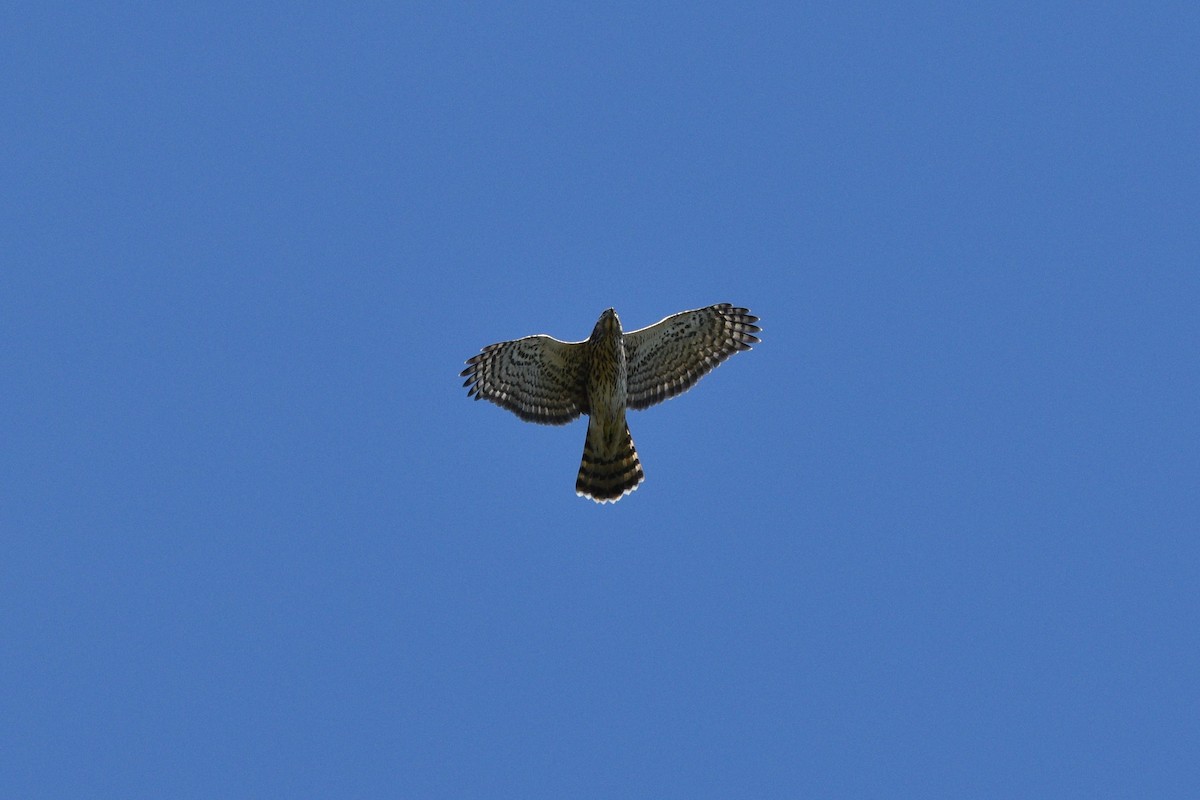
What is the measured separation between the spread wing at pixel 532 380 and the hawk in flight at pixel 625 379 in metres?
0.01

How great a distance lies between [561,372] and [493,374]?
2.91 ft

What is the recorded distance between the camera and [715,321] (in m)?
19.1

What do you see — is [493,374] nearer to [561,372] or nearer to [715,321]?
[561,372]

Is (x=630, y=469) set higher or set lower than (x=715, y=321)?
lower

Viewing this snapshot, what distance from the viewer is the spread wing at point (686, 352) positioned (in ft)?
62.5

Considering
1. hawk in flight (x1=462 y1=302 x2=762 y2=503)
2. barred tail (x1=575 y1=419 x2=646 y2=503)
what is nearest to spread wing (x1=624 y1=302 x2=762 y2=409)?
hawk in flight (x1=462 y1=302 x2=762 y2=503)

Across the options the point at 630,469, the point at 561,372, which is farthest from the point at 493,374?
the point at 630,469

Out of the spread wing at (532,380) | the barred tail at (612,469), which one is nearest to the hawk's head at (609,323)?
the spread wing at (532,380)

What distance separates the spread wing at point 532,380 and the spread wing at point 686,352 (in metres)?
0.71

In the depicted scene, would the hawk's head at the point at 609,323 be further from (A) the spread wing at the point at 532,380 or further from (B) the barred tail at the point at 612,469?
(B) the barred tail at the point at 612,469

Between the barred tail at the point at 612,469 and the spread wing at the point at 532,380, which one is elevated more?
the spread wing at the point at 532,380

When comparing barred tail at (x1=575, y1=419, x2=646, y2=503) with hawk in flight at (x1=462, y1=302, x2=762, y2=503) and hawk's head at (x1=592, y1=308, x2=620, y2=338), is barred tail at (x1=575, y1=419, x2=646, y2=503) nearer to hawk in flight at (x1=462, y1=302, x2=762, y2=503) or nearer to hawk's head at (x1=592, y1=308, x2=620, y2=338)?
hawk in flight at (x1=462, y1=302, x2=762, y2=503)

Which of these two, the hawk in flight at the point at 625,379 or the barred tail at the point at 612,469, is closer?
the hawk in flight at the point at 625,379

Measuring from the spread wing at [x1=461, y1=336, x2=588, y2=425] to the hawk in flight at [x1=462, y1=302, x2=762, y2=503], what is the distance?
0.01 meters
